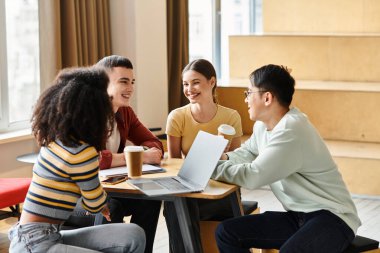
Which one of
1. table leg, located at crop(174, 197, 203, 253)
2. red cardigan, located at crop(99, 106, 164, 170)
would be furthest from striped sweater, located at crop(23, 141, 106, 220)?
red cardigan, located at crop(99, 106, 164, 170)

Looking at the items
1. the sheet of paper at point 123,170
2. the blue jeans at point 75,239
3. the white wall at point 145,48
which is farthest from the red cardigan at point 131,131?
the white wall at point 145,48

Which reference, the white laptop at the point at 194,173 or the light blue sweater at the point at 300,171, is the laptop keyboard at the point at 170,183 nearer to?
the white laptop at the point at 194,173

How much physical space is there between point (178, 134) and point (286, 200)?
0.90 m

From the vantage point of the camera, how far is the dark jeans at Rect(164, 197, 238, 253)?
2.83 metres

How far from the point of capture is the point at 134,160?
8.75 feet

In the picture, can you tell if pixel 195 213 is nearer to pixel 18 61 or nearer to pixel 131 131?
pixel 131 131

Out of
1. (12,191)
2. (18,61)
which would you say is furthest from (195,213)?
(18,61)

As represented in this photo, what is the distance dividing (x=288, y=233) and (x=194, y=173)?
0.41m

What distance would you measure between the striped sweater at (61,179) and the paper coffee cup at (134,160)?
1.41 ft

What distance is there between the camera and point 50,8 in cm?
459

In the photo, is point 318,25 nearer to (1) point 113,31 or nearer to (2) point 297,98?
(2) point 297,98

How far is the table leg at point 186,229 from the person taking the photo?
2545 mm

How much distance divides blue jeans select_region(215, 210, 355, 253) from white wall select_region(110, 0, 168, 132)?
2877 millimetres

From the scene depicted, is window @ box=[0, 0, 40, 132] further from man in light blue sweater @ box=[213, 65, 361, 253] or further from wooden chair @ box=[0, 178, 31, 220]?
man in light blue sweater @ box=[213, 65, 361, 253]
